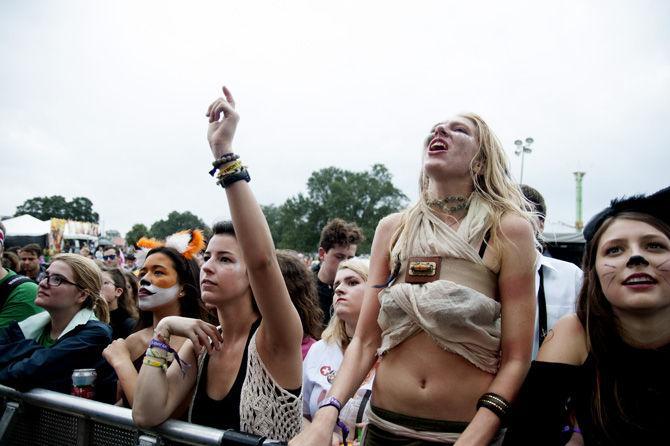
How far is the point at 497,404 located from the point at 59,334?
10.5 ft

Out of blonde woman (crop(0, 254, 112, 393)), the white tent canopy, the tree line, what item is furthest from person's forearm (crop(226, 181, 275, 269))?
the tree line

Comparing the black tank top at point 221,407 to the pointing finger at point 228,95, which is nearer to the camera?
the pointing finger at point 228,95

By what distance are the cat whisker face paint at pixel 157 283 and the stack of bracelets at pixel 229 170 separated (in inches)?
62.5

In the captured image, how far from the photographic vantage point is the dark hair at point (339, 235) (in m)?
5.08

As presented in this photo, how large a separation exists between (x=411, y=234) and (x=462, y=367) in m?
0.57

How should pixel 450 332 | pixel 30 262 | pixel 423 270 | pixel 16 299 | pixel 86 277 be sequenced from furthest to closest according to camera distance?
1. pixel 30 262
2. pixel 16 299
3. pixel 86 277
4. pixel 423 270
5. pixel 450 332

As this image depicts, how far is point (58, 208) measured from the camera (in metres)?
98.8

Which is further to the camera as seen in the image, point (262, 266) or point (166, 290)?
point (166, 290)

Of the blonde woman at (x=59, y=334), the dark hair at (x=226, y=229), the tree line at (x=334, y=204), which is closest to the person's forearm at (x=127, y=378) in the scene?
the blonde woman at (x=59, y=334)

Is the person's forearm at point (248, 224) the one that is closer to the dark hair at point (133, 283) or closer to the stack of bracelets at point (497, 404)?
the stack of bracelets at point (497, 404)

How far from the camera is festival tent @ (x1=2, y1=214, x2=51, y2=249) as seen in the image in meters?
17.2

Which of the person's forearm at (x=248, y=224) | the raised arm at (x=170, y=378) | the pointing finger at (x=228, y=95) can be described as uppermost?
the pointing finger at (x=228, y=95)

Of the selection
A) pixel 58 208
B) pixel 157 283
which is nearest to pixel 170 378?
pixel 157 283

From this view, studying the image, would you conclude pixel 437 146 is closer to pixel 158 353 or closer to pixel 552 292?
pixel 552 292
